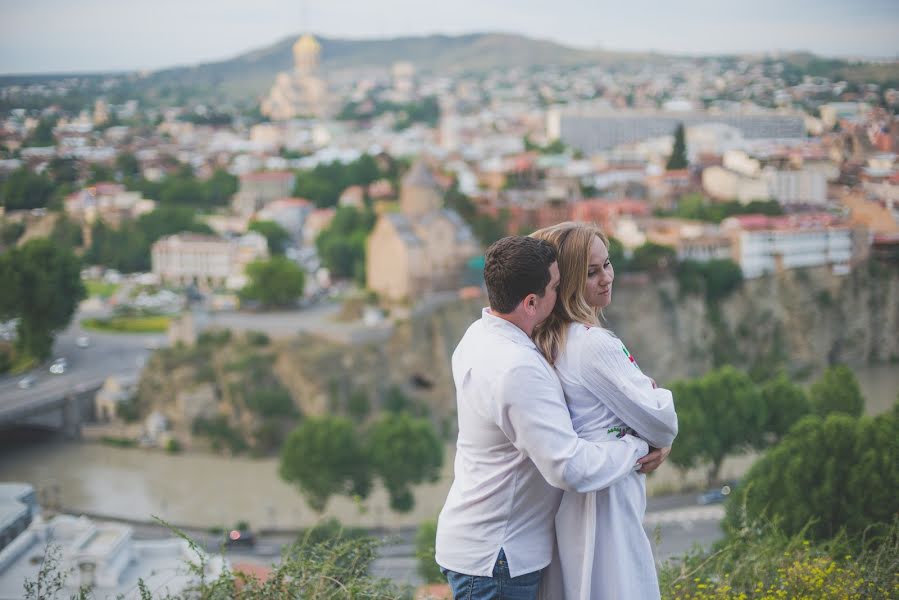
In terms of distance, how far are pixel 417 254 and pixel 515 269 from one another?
1283 centimetres

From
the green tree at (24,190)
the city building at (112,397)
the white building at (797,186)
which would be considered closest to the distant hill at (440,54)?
the white building at (797,186)

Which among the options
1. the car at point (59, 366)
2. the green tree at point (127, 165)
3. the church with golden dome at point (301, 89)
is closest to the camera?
the car at point (59, 366)

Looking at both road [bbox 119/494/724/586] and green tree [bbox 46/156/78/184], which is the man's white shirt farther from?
green tree [bbox 46/156/78/184]

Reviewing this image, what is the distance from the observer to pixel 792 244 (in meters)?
14.8

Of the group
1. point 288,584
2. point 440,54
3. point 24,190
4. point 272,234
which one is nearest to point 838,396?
point 288,584

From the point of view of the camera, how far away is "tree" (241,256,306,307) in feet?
47.7

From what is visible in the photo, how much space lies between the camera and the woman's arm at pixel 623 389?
138 cm

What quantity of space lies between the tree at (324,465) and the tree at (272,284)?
507cm

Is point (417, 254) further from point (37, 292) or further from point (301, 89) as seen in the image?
point (301, 89)

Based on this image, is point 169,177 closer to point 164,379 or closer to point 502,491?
point 164,379

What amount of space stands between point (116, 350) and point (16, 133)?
3.22m

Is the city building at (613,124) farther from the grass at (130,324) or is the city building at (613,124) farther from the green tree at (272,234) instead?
the grass at (130,324)

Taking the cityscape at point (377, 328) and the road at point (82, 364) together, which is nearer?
the cityscape at point (377, 328)

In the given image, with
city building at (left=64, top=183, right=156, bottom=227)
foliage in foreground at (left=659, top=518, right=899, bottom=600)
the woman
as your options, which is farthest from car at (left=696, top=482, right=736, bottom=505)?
city building at (left=64, top=183, right=156, bottom=227)
